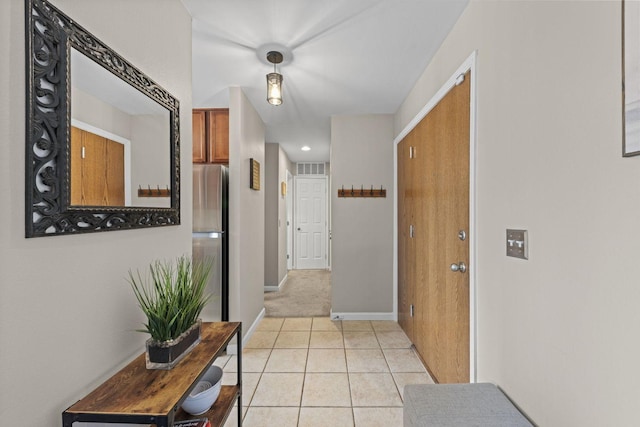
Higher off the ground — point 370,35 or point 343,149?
point 370,35

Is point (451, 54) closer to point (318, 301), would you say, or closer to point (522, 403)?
point (522, 403)

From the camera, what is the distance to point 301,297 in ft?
15.3

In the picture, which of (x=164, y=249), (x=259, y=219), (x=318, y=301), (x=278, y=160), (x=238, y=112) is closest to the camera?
(x=164, y=249)

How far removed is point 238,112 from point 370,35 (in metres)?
1.39

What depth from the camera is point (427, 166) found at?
7.98 ft

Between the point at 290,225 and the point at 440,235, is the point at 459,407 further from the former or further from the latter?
the point at 290,225

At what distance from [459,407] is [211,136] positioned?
295 centimetres

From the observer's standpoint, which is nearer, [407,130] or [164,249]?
[164,249]

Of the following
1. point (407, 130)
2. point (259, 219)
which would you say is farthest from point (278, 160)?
point (407, 130)

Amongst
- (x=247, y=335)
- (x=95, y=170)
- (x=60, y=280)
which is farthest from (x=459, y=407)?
(x=247, y=335)

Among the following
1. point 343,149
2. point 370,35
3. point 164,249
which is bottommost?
point 164,249

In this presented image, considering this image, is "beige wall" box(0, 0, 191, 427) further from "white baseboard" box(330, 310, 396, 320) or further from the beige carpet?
the beige carpet

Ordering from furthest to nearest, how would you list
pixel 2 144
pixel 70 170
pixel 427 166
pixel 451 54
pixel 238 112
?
1. pixel 238 112
2. pixel 427 166
3. pixel 451 54
4. pixel 70 170
5. pixel 2 144

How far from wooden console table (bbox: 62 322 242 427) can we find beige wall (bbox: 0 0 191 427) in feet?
0.25
